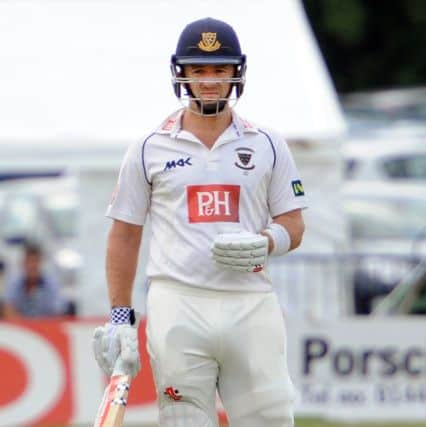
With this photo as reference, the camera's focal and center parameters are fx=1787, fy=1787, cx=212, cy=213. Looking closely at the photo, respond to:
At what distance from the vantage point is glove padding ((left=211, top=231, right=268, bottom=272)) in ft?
20.0

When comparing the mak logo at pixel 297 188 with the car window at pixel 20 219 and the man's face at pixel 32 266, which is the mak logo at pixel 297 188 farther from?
the car window at pixel 20 219

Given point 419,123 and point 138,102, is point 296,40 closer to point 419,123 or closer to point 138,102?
point 138,102

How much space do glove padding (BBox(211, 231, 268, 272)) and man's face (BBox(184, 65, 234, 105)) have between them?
516mm

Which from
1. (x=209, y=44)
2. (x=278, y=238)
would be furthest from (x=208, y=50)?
(x=278, y=238)

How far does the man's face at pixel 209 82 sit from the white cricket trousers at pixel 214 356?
0.68 metres

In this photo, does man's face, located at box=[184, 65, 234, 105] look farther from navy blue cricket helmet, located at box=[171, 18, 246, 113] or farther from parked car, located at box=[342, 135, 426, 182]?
parked car, located at box=[342, 135, 426, 182]

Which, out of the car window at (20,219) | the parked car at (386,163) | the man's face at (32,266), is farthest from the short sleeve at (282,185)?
the parked car at (386,163)

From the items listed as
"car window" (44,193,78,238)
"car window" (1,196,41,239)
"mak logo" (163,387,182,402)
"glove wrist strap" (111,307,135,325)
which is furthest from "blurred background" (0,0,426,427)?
"mak logo" (163,387,182,402)

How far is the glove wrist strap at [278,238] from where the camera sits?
250 inches

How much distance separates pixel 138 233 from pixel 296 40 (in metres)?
6.54

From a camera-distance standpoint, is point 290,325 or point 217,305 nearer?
point 217,305

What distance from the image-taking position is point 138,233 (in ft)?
21.3

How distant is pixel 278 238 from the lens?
6367mm

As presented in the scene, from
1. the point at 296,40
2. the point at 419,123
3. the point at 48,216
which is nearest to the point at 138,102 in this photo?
the point at 296,40
